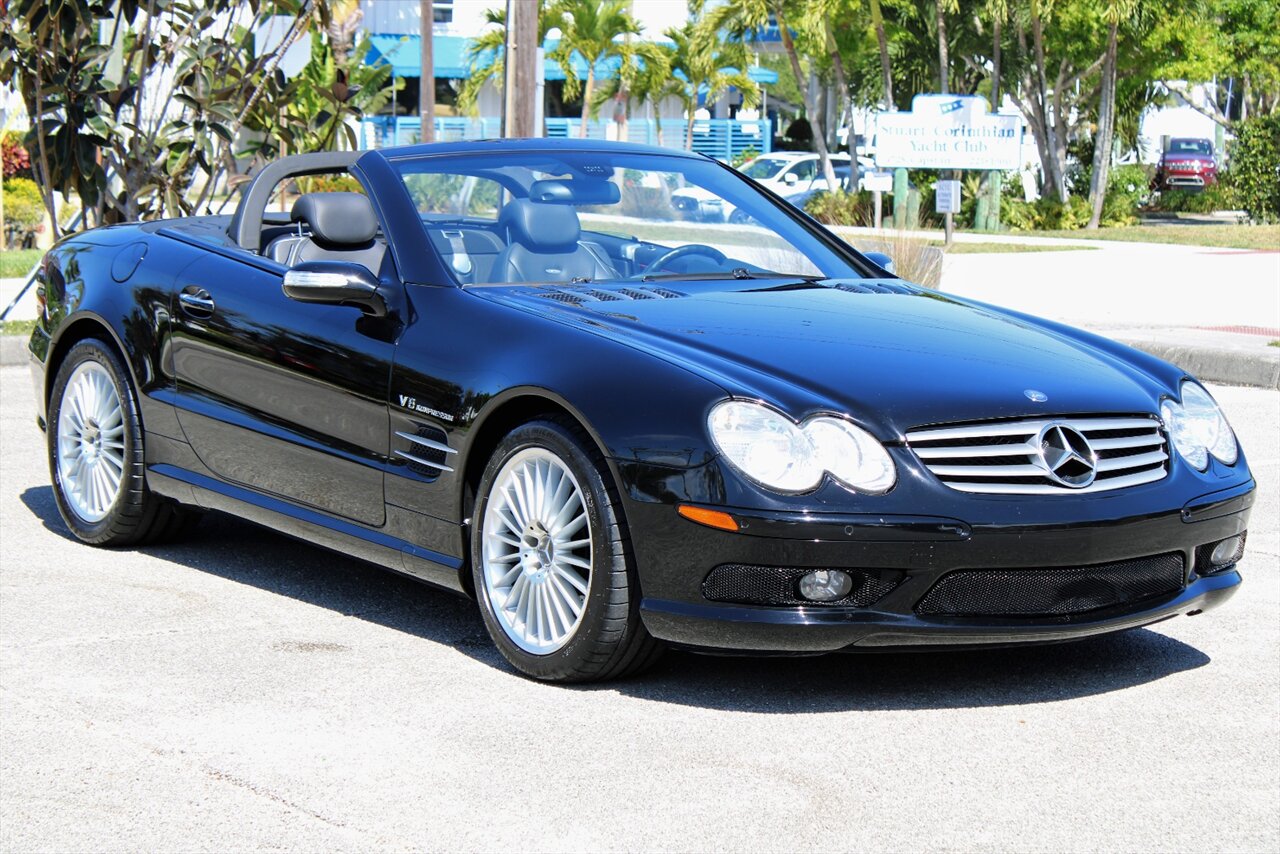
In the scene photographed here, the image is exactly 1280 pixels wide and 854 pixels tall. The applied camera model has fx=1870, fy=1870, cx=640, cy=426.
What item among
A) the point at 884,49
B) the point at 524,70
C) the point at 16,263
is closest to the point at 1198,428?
the point at 524,70

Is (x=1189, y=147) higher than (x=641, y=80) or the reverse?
the reverse

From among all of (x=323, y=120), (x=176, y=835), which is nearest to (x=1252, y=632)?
(x=176, y=835)

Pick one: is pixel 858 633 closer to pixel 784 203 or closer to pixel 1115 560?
pixel 1115 560

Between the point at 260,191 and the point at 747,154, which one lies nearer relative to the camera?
the point at 260,191

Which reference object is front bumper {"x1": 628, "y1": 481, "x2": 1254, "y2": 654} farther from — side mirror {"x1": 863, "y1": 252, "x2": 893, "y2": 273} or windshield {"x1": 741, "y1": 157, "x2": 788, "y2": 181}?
windshield {"x1": 741, "y1": 157, "x2": 788, "y2": 181}

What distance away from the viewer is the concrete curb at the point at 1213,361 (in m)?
12.0

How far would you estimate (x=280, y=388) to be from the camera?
18.8 feet

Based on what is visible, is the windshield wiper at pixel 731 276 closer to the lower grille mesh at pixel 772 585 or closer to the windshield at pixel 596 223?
the windshield at pixel 596 223

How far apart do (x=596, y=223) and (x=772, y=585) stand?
1839 mm

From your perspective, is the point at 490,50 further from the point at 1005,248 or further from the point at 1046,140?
the point at 1005,248

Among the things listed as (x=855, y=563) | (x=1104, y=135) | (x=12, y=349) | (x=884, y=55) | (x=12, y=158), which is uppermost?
(x=884, y=55)

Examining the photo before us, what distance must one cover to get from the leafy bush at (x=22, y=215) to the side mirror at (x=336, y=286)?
63.7 ft

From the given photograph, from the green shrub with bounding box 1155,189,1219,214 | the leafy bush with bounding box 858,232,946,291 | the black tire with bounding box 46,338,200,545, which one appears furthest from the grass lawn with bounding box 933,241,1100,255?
the black tire with bounding box 46,338,200,545

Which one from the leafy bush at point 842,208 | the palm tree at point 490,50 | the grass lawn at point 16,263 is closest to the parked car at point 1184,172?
the leafy bush at point 842,208
